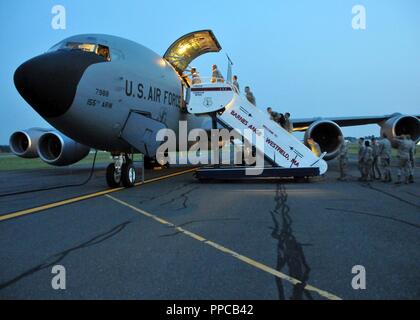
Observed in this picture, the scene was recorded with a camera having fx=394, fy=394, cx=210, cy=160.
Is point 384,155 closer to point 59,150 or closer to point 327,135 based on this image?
point 327,135

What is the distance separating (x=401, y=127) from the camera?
1758 cm

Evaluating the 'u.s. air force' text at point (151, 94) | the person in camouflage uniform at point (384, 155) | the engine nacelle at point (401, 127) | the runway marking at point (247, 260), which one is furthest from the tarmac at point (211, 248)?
the engine nacelle at point (401, 127)

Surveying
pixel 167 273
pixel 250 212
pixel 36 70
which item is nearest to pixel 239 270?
pixel 167 273

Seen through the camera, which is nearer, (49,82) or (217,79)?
(49,82)

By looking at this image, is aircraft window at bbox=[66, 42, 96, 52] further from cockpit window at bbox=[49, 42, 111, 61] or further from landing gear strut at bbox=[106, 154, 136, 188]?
landing gear strut at bbox=[106, 154, 136, 188]

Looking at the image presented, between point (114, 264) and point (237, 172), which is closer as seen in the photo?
point (114, 264)

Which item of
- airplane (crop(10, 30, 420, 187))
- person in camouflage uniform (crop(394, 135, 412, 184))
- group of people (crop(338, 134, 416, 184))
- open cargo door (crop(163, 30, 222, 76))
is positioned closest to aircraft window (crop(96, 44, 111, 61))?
airplane (crop(10, 30, 420, 187))

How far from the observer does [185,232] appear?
5.15 metres

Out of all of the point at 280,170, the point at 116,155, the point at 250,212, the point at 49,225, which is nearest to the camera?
the point at 49,225

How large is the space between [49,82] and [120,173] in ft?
10.7

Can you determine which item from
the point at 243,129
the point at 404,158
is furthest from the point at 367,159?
Answer: the point at 243,129


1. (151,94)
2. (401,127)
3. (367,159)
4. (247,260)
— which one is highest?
(151,94)

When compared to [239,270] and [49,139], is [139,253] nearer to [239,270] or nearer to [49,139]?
[239,270]

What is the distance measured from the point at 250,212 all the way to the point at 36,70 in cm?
504
